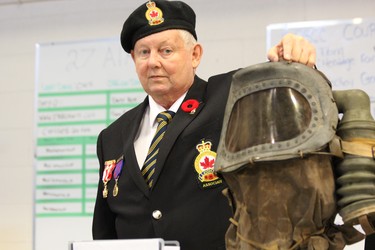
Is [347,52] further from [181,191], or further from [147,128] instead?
[181,191]

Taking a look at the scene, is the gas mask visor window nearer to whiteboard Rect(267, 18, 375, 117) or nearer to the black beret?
the black beret

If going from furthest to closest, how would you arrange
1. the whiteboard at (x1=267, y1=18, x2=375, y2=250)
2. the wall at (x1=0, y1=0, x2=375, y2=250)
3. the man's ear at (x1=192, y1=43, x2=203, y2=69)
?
1. the wall at (x1=0, y1=0, x2=375, y2=250)
2. the whiteboard at (x1=267, y1=18, x2=375, y2=250)
3. the man's ear at (x1=192, y1=43, x2=203, y2=69)

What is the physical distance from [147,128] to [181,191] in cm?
26

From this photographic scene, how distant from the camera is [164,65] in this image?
1916 millimetres

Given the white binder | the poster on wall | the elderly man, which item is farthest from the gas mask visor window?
the poster on wall

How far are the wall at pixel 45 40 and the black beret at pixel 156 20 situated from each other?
1.41 m

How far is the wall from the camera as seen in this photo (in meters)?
3.37

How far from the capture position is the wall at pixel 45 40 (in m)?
3.37

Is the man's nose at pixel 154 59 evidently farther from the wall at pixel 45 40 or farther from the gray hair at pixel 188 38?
the wall at pixel 45 40

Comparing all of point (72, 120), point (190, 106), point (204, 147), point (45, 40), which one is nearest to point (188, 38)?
point (190, 106)

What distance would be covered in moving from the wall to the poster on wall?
61 millimetres

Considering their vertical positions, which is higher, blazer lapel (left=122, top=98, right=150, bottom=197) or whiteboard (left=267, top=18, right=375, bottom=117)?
whiteboard (left=267, top=18, right=375, bottom=117)

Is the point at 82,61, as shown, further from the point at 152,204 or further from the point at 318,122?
the point at 318,122

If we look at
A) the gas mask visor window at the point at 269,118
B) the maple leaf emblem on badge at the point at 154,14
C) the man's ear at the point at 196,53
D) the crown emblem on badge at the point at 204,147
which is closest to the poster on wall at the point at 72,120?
the man's ear at the point at 196,53
